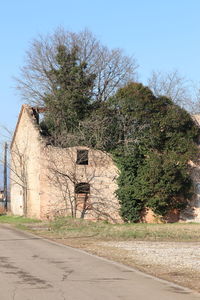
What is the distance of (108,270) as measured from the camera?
13.5m

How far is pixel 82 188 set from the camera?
120 ft

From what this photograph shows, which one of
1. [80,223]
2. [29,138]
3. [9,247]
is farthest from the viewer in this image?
[29,138]

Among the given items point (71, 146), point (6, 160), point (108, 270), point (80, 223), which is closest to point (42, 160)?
point (71, 146)

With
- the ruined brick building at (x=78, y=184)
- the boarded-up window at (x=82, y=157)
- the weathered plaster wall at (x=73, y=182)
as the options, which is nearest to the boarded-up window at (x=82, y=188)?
the ruined brick building at (x=78, y=184)

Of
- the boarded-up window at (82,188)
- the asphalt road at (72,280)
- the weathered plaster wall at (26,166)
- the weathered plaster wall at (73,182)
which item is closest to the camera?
the asphalt road at (72,280)

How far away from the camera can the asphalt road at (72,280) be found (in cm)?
1008

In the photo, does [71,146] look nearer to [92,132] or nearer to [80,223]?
[92,132]

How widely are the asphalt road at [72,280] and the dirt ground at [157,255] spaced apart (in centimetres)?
63

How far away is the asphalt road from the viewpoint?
1008 centimetres

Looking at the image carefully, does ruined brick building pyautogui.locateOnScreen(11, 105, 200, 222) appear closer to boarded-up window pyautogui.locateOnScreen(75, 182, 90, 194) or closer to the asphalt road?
boarded-up window pyautogui.locateOnScreen(75, 182, 90, 194)

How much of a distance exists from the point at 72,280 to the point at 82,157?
81.0 ft

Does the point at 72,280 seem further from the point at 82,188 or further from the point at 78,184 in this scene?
the point at 82,188

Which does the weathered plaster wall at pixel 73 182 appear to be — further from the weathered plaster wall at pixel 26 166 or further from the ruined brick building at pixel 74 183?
the weathered plaster wall at pixel 26 166

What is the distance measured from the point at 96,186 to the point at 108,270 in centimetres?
2305
